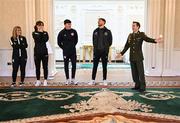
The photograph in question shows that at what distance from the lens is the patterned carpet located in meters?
4.02

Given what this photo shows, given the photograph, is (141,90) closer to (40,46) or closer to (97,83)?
(97,83)

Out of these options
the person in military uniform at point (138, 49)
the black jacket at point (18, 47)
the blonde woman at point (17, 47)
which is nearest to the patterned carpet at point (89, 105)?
the person in military uniform at point (138, 49)

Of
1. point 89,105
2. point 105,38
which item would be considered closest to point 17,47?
point 105,38

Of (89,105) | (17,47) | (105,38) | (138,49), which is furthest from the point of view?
(105,38)

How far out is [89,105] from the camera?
184 inches

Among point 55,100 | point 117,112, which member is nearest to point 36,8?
point 55,100

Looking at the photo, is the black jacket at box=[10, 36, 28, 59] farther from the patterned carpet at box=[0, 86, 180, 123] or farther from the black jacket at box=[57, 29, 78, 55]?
the black jacket at box=[57, 29, 78, 55]

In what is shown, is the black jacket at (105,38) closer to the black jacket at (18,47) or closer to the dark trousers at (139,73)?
the dark trousers at (139,73)

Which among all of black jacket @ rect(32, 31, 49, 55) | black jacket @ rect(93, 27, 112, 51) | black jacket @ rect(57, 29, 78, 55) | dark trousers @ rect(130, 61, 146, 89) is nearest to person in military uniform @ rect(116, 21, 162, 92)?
dark trousers @ rect(130, 61, 146, 89)

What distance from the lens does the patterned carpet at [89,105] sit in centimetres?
402

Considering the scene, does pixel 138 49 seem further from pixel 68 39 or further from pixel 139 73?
pixel 68 39

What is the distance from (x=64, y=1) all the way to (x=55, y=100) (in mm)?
A: 8786

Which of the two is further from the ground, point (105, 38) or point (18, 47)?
point (105, 38)

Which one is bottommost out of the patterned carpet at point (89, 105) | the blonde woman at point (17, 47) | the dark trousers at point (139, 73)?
the patterned carpet at point (89, 105)
